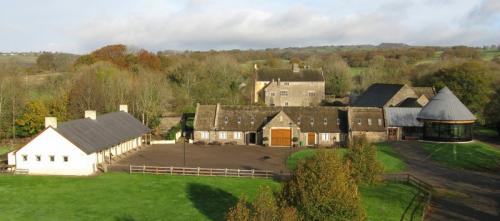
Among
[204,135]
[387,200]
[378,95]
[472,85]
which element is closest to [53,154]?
[204,135]

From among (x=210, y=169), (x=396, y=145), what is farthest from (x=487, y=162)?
(x=210, y=169)

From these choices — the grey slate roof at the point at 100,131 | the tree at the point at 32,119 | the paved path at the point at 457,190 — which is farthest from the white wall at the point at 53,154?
the paved path at the point at 457,190

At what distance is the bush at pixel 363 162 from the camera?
31625 mm

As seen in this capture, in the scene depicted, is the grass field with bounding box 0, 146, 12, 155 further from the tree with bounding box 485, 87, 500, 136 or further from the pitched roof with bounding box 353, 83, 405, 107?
the tree with bounding box 485, 87, 500, 136

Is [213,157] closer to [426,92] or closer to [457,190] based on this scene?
[457,190]

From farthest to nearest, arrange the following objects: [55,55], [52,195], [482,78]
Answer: [55,55]
[482,78]
[52,195]

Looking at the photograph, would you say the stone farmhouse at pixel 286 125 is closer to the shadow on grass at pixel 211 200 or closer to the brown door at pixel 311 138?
the brown door at pixel 311 138

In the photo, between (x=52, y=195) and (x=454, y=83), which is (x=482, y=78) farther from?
(x=52, y=195)

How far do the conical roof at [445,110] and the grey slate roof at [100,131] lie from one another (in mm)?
28722

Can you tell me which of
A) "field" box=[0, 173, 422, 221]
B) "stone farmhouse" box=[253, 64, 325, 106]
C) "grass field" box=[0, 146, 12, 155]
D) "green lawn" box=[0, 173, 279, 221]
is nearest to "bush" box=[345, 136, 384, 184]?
→ "field" box=[0, 173, 422, 221]

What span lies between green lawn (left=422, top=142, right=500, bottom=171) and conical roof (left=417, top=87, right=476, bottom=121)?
2706 mm

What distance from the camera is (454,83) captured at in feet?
240

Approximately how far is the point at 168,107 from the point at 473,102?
138 feet

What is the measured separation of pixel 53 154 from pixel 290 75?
52.3 m
